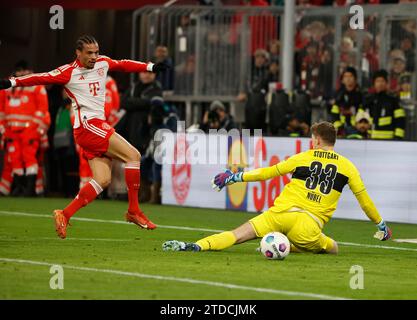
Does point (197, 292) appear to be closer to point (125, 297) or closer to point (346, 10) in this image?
point (125, 297)

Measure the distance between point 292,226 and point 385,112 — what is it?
284 inches

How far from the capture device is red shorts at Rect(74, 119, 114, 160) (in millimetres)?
14953

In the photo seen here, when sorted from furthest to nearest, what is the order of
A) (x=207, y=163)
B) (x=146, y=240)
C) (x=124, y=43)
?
(x=124, y=43) → (x=207, y=163) → (x=146, y=240)

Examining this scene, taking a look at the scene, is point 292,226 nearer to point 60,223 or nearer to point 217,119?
point 60,223

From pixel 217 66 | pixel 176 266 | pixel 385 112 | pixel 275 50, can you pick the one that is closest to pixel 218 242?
pixel 176 266

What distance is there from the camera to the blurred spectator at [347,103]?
20156 millimetres

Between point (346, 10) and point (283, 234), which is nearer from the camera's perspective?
point (283, 234)

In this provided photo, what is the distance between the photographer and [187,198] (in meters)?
21.2

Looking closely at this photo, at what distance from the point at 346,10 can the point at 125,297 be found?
1286 cm

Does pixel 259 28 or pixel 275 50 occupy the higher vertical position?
pixel 259 28

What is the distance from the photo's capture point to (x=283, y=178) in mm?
19562

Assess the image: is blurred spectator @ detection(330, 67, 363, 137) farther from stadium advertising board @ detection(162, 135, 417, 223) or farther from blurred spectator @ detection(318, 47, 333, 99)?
blurred spectator @ detection(318, 47, 333, 99)

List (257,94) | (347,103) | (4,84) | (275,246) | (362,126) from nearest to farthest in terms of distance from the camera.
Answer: (275,246), (4,84), (362,126), (347,103), (257,94)

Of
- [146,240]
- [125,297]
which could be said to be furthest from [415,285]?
[146,240]
